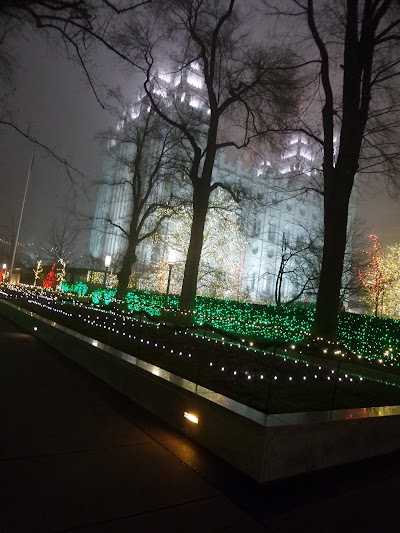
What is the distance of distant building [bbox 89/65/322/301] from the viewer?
77.2 ft

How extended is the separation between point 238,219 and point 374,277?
1920cm

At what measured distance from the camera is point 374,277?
131ft

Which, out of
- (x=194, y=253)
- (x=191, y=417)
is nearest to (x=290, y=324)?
(x=194, y=253)

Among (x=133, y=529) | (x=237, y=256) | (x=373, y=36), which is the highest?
(x=373, y=36)

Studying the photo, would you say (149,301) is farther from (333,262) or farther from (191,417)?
(191,417)

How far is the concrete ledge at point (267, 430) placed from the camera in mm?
4148

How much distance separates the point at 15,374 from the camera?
742cm

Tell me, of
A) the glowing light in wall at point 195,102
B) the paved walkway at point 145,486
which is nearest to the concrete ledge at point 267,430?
the paved walkway at point 145,486

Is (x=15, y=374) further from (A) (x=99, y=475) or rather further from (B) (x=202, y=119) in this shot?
(B) (x=202, y=119)

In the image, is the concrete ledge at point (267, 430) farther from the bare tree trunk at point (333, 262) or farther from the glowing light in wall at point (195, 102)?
the glowing light in wall at point (195, 102)

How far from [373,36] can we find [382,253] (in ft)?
104

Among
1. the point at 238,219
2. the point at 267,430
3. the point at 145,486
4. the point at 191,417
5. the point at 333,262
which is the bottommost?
the point at 145,486

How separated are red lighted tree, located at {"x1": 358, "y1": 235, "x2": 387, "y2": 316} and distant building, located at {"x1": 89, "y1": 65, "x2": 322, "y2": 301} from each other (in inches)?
229

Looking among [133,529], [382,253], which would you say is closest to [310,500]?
[133,529]
